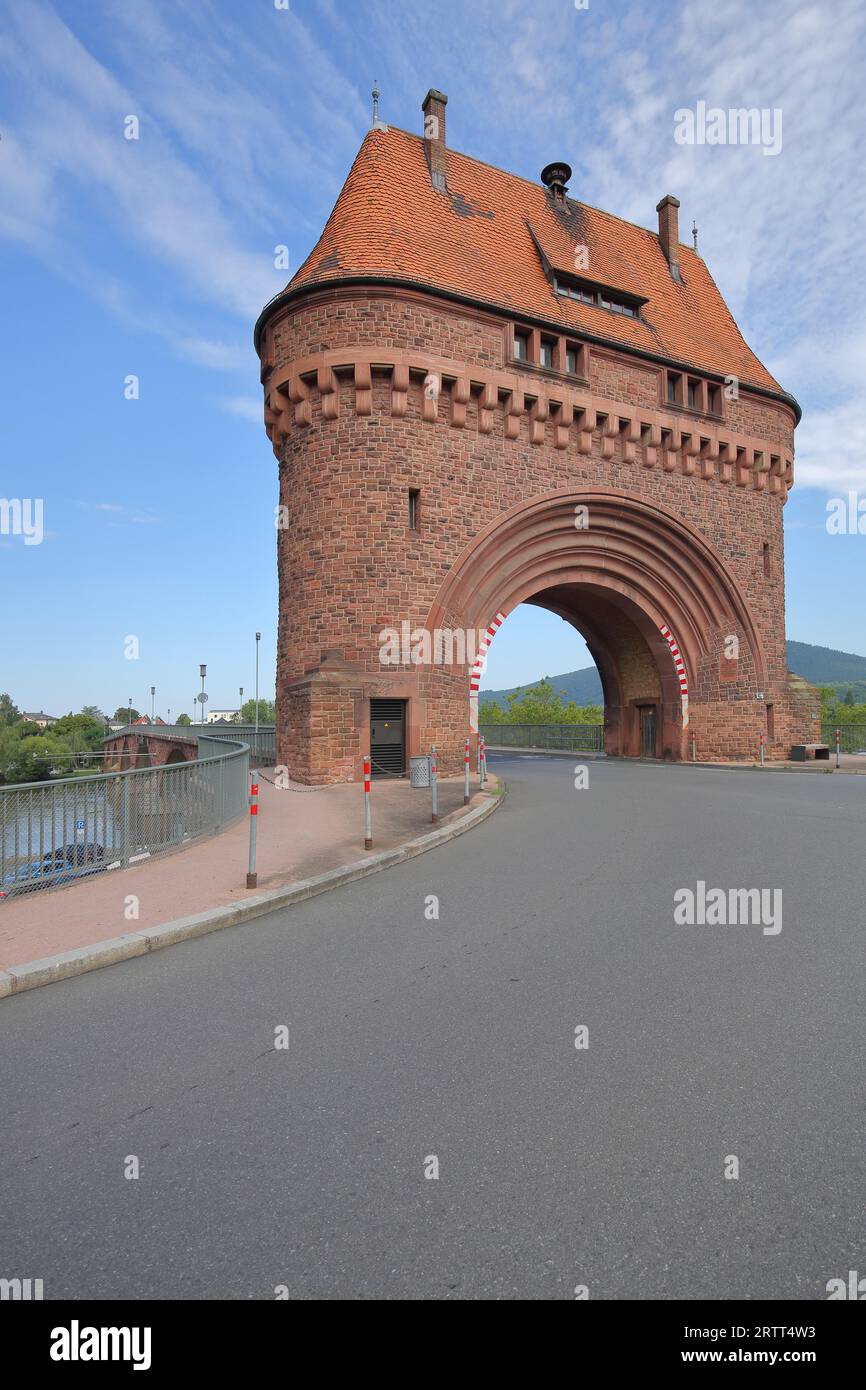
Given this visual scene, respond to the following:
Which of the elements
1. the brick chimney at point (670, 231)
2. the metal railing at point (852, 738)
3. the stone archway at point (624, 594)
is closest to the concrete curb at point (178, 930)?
the stone archway at point (624, 594)

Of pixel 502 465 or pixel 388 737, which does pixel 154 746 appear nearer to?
pixel 388 737

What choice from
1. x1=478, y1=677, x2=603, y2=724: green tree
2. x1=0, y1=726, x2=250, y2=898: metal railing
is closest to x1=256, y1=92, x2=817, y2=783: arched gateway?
x1=0, y1=726, x2=250, y2=898: metal railing

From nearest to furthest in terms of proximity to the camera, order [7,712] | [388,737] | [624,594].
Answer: [388,737]
[624,594]
[7,712]

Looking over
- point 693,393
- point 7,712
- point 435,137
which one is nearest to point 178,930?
point 693,393

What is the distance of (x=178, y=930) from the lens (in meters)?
5.45

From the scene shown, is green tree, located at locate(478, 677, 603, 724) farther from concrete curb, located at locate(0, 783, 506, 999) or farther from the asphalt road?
the asphalt road

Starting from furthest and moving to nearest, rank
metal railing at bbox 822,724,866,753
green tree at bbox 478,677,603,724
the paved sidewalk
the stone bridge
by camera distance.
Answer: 1. green tree at bbox 478,677,603,724
2. the stone bridge
3. metal railing at bbox 822,724,866,753
4. the paved sidewalk

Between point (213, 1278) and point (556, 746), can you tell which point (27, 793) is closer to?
point (213, 1278)

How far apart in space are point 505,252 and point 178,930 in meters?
21.1

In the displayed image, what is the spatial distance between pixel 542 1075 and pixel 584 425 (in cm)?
1949

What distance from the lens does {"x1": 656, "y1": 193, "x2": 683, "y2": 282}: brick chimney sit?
2634cm

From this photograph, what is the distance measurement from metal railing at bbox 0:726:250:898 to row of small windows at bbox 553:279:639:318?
18443mm

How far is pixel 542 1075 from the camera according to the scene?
10.6 ft
